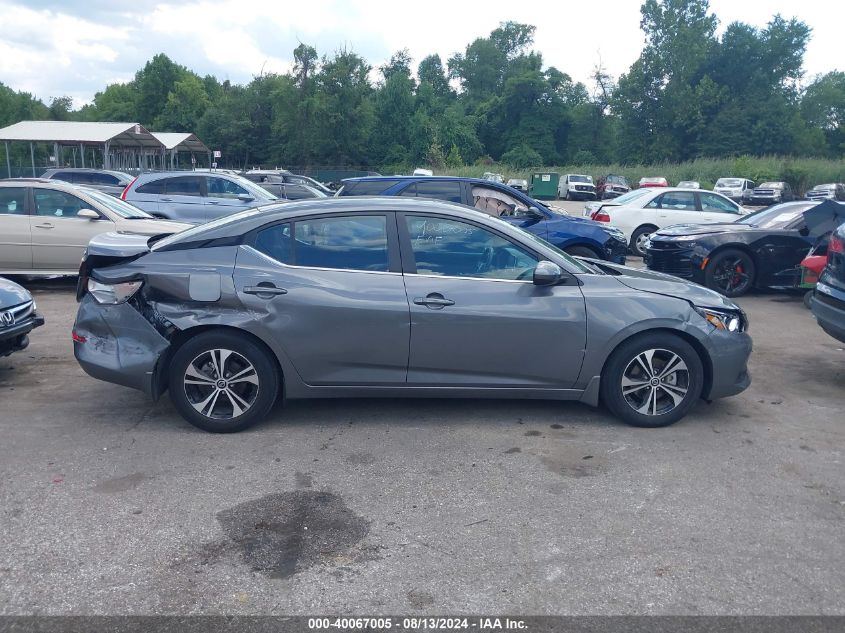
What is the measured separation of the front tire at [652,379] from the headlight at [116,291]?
3383mm

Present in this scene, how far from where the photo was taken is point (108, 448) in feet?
16.4

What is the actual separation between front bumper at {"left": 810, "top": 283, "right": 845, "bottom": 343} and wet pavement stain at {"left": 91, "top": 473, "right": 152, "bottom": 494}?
577 centimetres

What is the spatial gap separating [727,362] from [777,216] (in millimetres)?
7568

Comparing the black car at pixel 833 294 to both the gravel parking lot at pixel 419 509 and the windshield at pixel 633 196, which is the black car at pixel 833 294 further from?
the windshield at pixel 633 196

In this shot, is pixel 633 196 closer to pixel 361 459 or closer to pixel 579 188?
pixel 361 459

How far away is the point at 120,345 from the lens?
5254 millimetres

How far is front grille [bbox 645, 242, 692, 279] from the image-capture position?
1173 cm

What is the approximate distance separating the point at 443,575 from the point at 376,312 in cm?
214

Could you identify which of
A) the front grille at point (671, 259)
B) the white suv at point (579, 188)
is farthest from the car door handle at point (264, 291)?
the white suv at point (579, 188)

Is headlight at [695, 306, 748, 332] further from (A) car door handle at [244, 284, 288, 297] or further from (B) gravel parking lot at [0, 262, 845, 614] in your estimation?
(A) car door handle at [244, 284, 288, 297]

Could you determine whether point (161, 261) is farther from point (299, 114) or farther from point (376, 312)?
point (299, 114)

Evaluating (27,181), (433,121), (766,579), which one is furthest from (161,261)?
(433,121)

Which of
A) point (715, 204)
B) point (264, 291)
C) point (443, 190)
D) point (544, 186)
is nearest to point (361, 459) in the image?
→ point (264, 291)

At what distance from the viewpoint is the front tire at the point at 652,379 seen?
541cm
